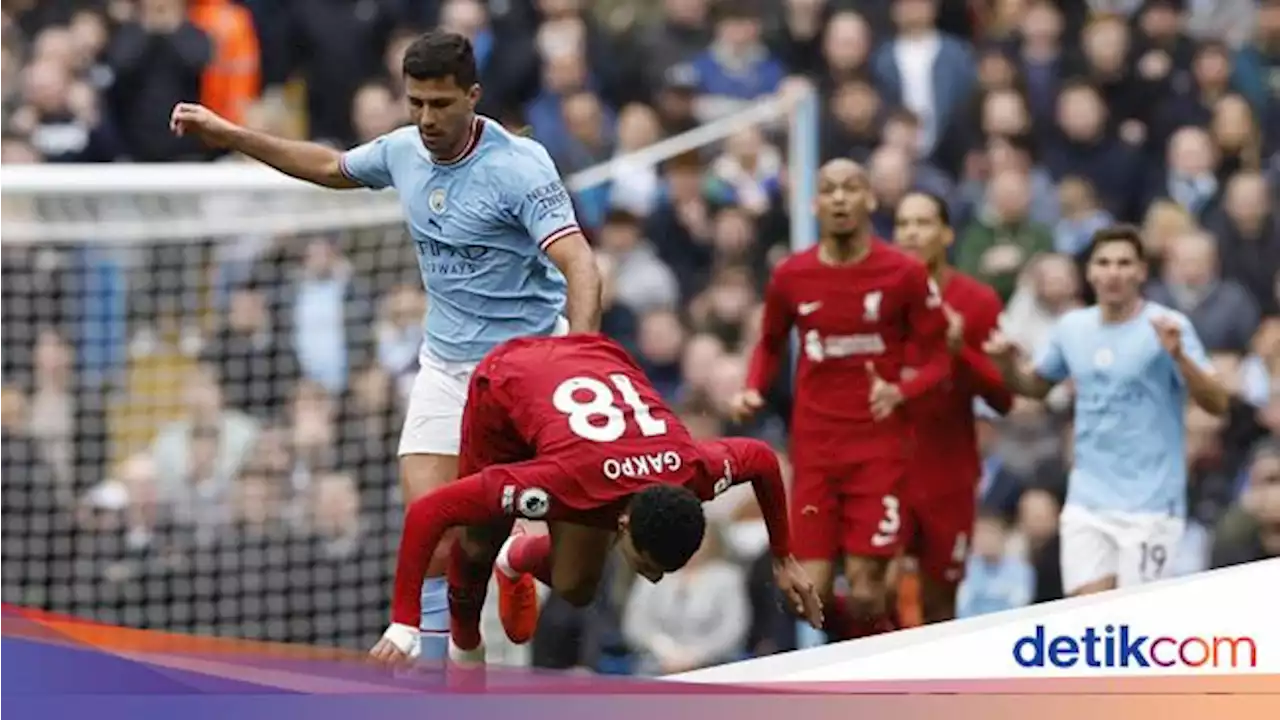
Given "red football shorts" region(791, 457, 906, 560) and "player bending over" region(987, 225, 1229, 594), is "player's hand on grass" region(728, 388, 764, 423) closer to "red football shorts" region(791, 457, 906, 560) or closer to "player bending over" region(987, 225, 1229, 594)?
"red football shorts" region(791, 457, 906, 560)

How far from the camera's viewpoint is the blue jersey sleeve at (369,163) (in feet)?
39.9

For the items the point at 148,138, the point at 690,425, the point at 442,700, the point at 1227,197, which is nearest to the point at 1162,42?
the point at 1227,197

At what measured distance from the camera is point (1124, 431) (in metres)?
14.3

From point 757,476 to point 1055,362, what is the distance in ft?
12.3

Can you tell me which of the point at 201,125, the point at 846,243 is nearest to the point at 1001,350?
the point at 846,243

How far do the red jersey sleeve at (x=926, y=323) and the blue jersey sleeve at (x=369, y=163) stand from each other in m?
2.79

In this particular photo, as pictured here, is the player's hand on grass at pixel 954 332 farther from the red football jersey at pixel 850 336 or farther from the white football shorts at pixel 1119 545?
the white football shorts at pixel 1119 545

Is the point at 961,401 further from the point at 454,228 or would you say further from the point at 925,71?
the point at 925,71

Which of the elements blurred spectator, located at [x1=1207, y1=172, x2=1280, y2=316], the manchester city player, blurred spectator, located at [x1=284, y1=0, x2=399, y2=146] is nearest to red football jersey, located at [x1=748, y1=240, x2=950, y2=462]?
the manchester city player

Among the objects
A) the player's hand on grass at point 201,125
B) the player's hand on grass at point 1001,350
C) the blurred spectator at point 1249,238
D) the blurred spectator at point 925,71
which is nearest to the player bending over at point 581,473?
the player's hand on grass at point 201,125

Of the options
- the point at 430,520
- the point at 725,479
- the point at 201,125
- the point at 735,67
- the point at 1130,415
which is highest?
the point at 735,67

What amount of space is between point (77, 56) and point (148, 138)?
0.70 m

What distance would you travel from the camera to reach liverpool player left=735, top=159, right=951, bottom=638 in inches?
555

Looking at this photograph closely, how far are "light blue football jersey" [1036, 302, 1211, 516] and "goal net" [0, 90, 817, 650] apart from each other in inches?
100
